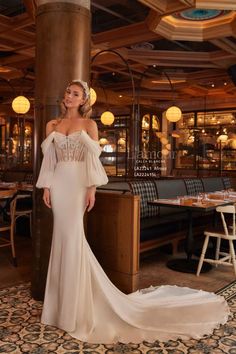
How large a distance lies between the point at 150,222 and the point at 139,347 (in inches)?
104

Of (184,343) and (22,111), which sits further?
(22,111)

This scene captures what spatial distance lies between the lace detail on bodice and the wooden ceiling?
298 centimetres

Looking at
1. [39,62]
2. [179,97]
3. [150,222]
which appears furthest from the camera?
[179,97]

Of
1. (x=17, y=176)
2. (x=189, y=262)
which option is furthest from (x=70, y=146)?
(x=17, y=176)

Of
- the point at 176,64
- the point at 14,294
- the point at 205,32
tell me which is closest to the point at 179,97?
the point at 176,64

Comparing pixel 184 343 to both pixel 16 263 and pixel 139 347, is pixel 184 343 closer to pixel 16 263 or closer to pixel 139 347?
pixel 139 347

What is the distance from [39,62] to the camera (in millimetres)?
3572

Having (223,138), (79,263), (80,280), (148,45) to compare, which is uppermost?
(148,45)

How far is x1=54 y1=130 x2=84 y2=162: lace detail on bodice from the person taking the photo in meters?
2.98

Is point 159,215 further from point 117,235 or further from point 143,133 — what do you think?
point 143,133

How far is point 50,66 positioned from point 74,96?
25.9 inches

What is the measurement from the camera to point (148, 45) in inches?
312

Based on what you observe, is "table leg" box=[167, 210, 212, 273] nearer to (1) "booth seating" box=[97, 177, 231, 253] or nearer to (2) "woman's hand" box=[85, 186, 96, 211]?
(1) "booth seating" box=[97, 177, 231, 253]

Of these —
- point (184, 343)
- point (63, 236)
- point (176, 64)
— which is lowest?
point (184, 343)
